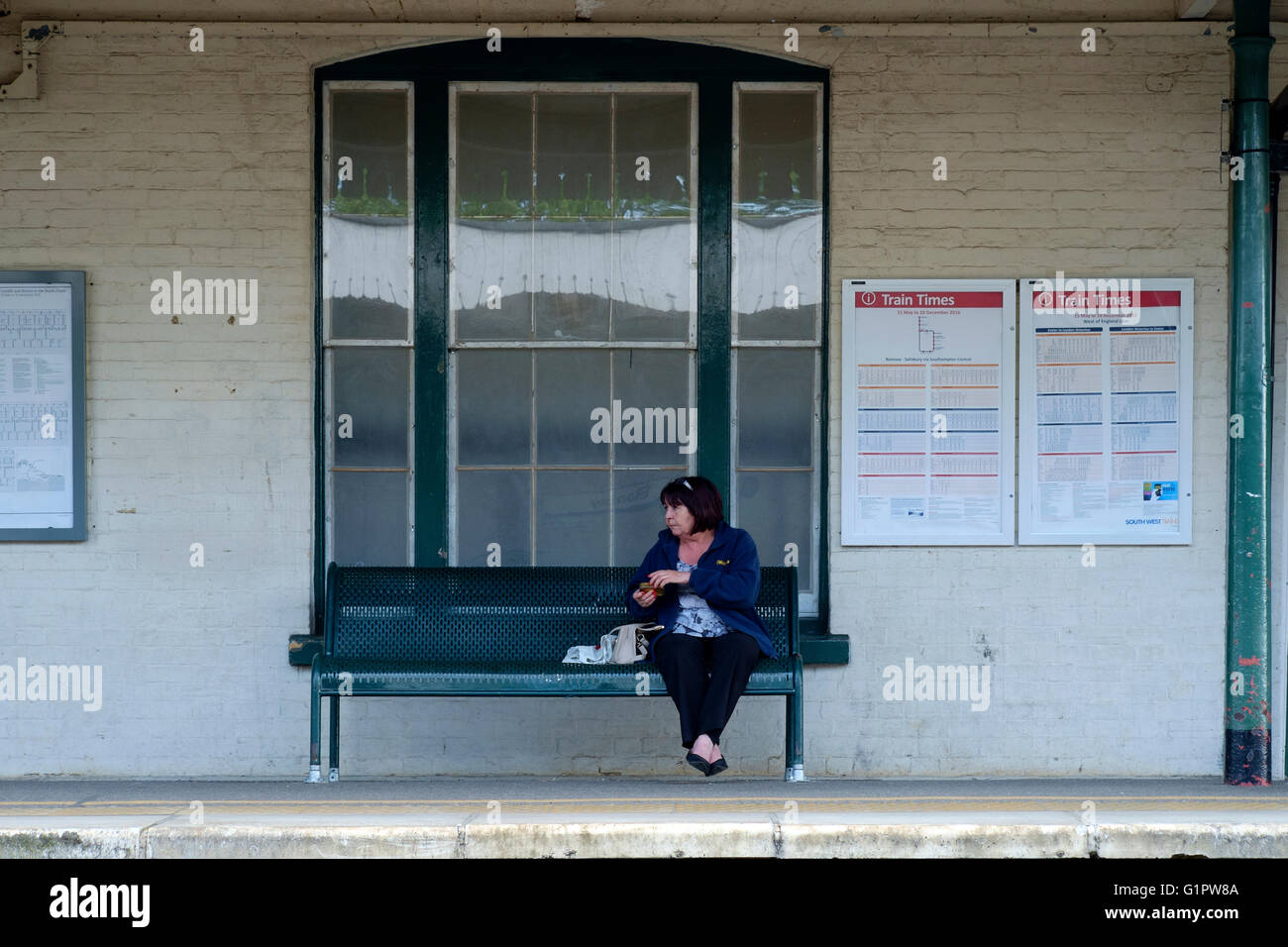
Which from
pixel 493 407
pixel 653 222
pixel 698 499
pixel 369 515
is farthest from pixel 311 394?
pixel 698 499

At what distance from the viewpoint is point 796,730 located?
616 centimetres

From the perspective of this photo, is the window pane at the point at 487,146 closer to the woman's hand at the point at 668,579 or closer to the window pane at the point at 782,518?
the window pane at the point at 782,518

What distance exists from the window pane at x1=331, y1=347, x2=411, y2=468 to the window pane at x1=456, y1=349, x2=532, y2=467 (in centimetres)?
28

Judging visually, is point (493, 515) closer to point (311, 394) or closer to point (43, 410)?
point (311, 394)

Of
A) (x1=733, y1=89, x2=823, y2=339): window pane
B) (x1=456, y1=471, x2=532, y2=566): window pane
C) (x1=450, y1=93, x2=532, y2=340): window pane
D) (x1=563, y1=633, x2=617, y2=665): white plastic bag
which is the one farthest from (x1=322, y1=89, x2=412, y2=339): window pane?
(x1=563, y1=633, x2=617, y2=665): white plastic bag

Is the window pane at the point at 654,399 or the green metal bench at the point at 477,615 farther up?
the window pane at the point at 654,399

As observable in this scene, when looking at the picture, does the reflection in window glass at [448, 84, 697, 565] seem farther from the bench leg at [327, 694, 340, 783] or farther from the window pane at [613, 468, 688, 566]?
the bench leg at [327, 694, 340, 783]

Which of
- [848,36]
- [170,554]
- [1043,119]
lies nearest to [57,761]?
[170,554]

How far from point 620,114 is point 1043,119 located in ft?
6.69

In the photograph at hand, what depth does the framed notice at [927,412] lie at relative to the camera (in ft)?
22.1

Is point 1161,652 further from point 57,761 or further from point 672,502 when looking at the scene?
→ point 57,761

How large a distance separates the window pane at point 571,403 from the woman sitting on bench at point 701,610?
72 cm

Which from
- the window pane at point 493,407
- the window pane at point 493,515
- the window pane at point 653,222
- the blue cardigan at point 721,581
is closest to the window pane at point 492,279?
the window pane at point 493,407

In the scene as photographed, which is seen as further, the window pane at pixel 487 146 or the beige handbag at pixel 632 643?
the window pane at pixel 487 146
